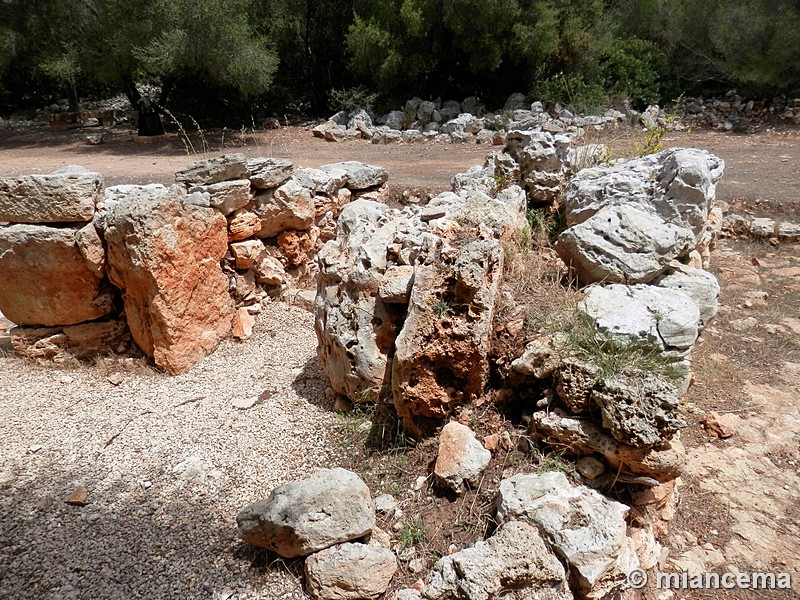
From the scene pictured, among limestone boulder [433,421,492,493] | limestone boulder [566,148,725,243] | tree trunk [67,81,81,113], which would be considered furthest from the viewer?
tree trunk [67,81,81,113]

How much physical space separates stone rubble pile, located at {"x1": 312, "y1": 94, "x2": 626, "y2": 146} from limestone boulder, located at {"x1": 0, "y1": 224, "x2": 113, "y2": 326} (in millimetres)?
9297

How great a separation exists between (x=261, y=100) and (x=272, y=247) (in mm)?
11978

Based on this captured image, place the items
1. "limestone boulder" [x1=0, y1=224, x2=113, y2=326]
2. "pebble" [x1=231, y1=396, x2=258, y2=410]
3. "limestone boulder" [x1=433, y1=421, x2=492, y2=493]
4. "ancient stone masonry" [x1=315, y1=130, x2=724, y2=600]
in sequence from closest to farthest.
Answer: "ancient stone masonry" [x1=315, y1=130, x2=724, y2=600] → "limestone boulder" [x1=433, y1=421, x2=492, y2=493] → "pebble" [x1=231, y1=396, x2=258, y2=410] → "limestone boulder" [x1=0, y1=224, x2=113, y2=326]

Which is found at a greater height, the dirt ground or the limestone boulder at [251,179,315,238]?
the limestone boulder at [251,179,315,238]

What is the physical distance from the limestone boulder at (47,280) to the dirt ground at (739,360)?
4473 mm

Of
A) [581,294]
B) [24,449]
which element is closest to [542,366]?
[581,294]

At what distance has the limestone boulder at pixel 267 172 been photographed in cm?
600

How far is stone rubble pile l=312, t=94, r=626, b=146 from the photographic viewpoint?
13336mm

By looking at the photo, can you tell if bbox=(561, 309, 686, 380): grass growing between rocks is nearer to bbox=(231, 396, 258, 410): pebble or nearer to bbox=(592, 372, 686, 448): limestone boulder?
bbox=(592, 372, 686, 448): limestone boulder

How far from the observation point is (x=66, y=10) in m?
13.3

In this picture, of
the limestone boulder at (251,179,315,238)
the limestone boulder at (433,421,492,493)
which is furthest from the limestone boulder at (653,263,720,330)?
the limestone boulder at (251,179,315,238)

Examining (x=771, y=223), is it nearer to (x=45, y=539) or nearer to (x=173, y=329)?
(x=173, y=329)

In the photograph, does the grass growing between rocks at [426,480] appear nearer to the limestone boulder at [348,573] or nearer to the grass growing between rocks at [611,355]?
the limestone boulder at [348,573]

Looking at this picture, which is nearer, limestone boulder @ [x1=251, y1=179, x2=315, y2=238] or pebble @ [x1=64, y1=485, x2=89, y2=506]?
pebble @ [x1=64, y1=485, x2=89, y2=506]
